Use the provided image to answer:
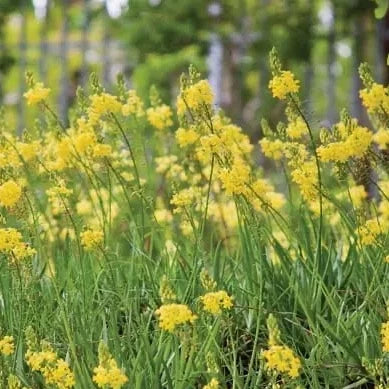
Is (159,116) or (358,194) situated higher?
(159,116)

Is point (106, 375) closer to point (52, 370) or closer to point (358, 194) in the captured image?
point (52, 370)

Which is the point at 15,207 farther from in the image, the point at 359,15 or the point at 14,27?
the point at 14,27

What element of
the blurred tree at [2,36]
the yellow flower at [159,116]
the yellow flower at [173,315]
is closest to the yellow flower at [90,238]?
the yellow flower at [173,315]

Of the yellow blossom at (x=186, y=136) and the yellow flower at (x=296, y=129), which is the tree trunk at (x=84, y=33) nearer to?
the yellow flower at (x=296, y=129)

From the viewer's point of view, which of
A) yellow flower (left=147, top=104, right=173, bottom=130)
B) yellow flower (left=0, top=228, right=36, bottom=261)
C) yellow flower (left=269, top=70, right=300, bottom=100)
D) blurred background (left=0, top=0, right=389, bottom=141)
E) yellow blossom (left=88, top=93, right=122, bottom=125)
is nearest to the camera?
yellow flower (left=0, top=228, right=36, bottom=261)

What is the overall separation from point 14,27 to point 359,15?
7.59 m

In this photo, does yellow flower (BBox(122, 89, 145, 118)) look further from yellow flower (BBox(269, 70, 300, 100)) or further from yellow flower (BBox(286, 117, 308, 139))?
yellow flower (BBox(269, 70, 300, 100))

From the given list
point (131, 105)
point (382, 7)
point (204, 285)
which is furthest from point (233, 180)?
point (382, 7)

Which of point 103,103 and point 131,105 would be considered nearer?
point 103,103

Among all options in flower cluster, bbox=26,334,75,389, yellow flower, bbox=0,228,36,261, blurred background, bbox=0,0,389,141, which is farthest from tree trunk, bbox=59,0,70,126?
flower cluster, bbox=26,334,75,389

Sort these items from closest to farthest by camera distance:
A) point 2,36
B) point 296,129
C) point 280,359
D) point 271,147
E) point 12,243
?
point 280,359, point 12,243, point 296,129, point 271,147, point 2,36

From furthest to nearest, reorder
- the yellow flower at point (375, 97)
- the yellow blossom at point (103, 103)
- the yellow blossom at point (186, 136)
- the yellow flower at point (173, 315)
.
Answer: the yellow blossom at point (186, 136) → the yellow blossom at point (103, 103) → the yellow flower at point (375, 97) → the yellow flower at point (173, 315)

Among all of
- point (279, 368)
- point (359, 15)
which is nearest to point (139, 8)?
point (359, 15)

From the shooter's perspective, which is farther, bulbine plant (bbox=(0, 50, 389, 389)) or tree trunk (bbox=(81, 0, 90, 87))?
tree trunk (bbox=(81, 0, 90, 87))
